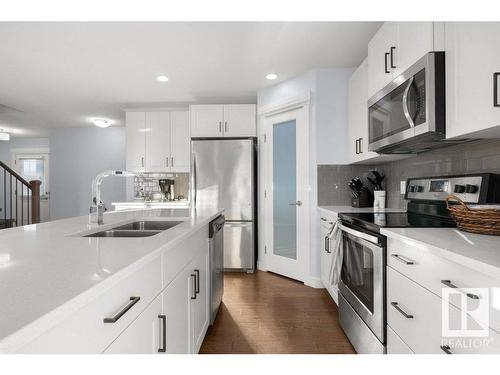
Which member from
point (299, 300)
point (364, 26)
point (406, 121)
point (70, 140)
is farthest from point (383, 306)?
point (70, 140)

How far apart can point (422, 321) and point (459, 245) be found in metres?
0.37

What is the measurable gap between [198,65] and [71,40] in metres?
1.20

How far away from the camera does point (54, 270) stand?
0.75 meters

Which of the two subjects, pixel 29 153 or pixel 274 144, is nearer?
pixel 274 144

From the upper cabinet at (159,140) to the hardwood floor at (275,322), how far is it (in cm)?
226

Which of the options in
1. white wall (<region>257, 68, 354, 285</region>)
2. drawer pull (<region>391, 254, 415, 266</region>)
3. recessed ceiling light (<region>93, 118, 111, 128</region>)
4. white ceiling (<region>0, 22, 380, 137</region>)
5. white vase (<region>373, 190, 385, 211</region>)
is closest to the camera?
drawer pull (<region>391, 254, 415, 266</region>)

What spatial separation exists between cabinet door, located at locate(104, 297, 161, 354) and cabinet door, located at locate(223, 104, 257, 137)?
3.27 m

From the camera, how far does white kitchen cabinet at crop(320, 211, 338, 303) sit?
8.87 ft

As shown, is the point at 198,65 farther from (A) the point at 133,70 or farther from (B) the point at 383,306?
(B) the point at 383,306

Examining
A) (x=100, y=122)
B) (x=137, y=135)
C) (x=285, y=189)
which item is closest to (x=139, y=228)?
(x=285, y=189)

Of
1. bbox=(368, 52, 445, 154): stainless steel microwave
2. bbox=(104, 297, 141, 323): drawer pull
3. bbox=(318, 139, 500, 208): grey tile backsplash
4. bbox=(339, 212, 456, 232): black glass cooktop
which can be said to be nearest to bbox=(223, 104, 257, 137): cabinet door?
bbox=(318, 139, 500, 208): grey tile backsplash

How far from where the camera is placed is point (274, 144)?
149 inches

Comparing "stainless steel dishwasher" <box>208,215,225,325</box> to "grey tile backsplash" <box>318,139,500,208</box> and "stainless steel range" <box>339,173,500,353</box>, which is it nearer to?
"stainless steel range" <box>339,173,500,353</box>

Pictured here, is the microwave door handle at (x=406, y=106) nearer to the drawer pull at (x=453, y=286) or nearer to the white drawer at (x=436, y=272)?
the white drawer at (x=436, y=272)
